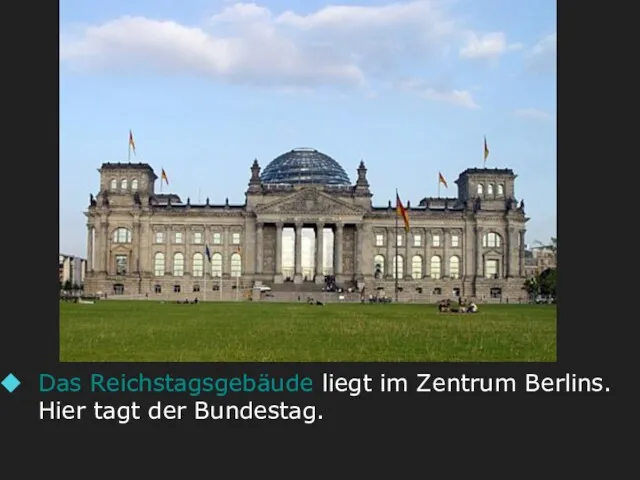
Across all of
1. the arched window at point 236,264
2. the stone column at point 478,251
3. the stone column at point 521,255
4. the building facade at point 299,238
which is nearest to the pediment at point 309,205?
the building facade at point 299,238

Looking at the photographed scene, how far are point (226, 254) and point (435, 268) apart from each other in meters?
34.8

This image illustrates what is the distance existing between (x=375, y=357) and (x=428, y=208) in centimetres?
10482

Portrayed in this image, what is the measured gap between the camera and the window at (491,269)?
402 feet

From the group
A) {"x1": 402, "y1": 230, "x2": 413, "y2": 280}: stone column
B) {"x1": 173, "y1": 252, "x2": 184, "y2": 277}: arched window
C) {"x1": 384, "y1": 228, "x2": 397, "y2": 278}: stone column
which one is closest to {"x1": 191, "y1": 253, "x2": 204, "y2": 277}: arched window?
{"x1": 173, "y1": 252, "x2": 184, "y2": 277}: arched window

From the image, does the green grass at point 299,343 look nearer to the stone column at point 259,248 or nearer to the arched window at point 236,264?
the stone column at point 259,248

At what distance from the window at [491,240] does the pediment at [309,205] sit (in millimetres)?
21711

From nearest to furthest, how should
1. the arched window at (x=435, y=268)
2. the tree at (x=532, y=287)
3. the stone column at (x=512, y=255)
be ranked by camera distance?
1. the tree at (x=532, y=287)
2. the stone column at (x=512, y=255)
3. the arched window at (x=435, y=268)

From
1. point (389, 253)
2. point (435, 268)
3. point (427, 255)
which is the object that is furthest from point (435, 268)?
point (389, 253)

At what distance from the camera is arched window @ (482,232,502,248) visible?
122312mm

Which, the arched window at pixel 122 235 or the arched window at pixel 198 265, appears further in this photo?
the arched window at pixel 198 265

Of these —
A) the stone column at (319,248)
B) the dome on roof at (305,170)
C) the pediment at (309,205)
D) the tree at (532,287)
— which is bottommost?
the tree at (532,287)

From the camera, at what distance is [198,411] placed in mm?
12938

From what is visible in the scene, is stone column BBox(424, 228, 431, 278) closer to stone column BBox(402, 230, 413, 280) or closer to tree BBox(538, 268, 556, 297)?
stone column BBox(402, 230, 413, 280)

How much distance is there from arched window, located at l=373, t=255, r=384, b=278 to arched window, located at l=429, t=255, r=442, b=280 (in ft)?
26.8
